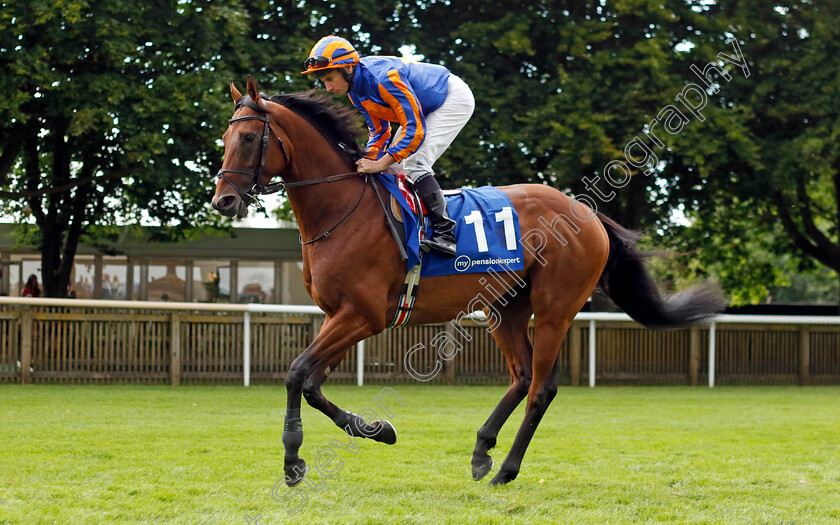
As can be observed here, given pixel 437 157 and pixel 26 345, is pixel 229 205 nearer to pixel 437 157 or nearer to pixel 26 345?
pixel 437 157

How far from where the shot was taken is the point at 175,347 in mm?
11648

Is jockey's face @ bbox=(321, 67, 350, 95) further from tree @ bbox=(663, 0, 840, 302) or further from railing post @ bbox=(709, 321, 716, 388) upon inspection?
railing post @ bbox=(709, 321, 716, 388)

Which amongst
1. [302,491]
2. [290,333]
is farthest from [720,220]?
[302,491]

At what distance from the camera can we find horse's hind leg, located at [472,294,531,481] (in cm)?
529

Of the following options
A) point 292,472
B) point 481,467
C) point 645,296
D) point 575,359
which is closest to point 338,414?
point 292,472

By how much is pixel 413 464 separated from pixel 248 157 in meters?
2.42

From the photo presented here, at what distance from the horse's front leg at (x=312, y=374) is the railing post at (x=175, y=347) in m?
7.52

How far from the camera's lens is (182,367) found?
11.9 metres

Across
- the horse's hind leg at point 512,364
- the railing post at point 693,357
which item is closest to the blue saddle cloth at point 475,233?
the horse's hind leg at point 512,364

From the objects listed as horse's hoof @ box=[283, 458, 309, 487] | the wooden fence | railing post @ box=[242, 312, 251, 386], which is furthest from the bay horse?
railing post @ box=[242, 312, 251, 386]

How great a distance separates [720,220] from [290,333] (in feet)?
29.2

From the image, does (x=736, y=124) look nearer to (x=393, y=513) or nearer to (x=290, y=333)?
(x=290, y=333)

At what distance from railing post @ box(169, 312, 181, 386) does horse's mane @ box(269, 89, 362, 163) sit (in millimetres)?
7267

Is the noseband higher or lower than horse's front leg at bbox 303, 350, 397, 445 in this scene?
higher
